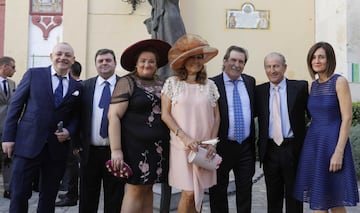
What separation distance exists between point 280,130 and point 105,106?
1563 mm

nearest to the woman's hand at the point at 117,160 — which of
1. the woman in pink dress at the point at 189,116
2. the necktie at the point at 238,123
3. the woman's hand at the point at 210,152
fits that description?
the woman in pink dress at the point at 189,116

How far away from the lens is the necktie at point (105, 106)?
345 centimetres

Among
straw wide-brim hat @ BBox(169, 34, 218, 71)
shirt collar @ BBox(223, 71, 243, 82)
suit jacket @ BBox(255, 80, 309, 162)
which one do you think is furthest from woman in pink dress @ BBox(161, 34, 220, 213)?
suit jacket @ BBox(255, 80, 309, 162)

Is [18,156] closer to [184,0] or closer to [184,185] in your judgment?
[184,185]

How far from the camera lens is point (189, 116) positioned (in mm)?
3049

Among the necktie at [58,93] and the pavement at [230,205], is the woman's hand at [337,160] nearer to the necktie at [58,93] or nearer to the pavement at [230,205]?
the pavement at [230,205]

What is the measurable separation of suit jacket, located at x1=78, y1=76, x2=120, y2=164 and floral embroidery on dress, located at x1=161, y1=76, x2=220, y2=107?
0.78 m

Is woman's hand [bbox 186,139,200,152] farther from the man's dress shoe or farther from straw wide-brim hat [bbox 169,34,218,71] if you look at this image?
the man's dress shoe

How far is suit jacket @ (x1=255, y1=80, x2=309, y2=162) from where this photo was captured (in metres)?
3.53

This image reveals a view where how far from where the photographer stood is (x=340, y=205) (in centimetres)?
315

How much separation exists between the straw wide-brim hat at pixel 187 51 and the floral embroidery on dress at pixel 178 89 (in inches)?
5.1

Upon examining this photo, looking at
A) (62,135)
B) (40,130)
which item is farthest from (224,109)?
(40,130)

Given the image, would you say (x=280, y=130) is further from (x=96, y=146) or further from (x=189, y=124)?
(x=96, y=146)

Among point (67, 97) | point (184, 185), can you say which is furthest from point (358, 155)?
point (67, 97)
